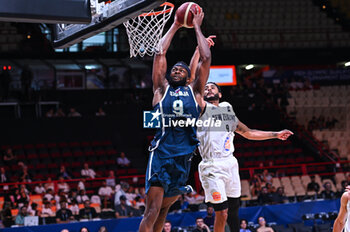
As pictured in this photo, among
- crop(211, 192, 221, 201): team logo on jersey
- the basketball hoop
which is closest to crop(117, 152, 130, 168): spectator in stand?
crop(211, 192, 221, 201): team logo on jersey

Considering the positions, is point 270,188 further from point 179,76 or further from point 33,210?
point 179,76

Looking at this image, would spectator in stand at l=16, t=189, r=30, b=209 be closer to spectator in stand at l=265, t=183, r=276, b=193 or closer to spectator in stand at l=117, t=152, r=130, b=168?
spectator in stand at l=117, t=152, r=130, b=168

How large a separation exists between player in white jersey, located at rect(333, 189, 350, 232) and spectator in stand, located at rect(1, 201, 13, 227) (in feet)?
28.2

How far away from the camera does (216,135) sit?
22.3ft

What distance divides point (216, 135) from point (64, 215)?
707 centimetres

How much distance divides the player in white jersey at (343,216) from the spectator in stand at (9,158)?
42.6 ft

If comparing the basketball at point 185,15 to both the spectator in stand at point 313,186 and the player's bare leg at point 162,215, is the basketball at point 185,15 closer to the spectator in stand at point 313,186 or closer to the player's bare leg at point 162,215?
the player's bare leg at point 162,215

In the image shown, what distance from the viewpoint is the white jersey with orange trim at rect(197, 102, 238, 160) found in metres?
6.79

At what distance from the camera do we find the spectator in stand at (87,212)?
509 inches

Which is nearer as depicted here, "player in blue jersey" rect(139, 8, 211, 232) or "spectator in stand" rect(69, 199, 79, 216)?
"player in blue jersey" rect(139, 8, 211, 232)

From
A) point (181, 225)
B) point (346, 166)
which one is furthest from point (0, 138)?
point (346, 166)

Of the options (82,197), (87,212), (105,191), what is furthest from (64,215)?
(105,191)

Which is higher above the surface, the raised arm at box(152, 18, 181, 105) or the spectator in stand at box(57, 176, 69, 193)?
the raised arm at box(152, 18, 181, 105)

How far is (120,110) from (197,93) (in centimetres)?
1592
